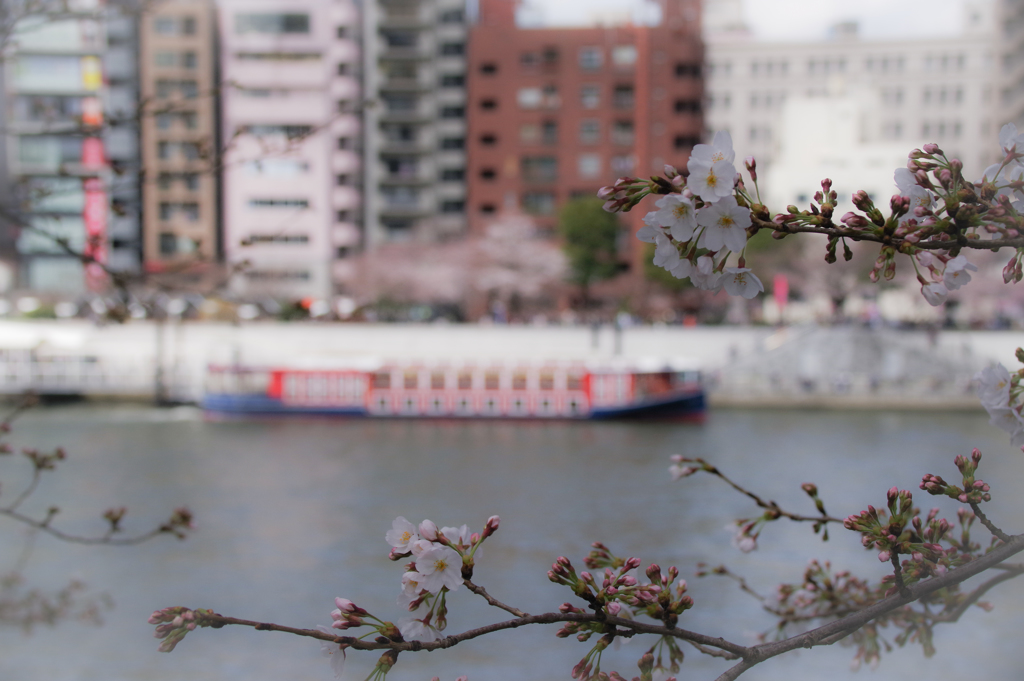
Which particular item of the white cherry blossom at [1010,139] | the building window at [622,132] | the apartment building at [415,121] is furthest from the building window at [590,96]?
the white cherry blossom at [1010,139]

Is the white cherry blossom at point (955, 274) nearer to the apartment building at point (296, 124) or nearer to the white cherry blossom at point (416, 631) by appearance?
the white cherry blossom at point (416, 631)

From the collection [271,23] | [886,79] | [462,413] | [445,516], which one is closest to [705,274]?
[445,516]

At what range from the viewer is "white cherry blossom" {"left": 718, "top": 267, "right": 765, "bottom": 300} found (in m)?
2.06

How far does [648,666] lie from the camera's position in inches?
118

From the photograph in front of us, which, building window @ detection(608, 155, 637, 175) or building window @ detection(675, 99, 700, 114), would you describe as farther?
building window @ detection(675, 99, 700, 114)

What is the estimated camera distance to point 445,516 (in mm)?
20344

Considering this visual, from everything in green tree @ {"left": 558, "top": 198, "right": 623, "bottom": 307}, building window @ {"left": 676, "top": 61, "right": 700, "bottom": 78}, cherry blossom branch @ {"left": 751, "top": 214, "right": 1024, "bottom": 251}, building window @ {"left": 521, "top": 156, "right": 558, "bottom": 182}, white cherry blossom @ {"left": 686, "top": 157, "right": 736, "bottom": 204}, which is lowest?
green tree @ {"left": 558, "top": 198, "right": 623, "bottom": 307}

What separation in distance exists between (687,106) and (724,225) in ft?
195

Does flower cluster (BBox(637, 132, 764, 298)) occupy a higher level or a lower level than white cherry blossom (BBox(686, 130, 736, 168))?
lower

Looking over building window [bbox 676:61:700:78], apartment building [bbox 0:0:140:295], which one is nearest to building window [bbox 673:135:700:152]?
building window [bbox 676:61:700:78]

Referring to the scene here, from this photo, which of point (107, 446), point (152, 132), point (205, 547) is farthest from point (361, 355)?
point (205, 547)

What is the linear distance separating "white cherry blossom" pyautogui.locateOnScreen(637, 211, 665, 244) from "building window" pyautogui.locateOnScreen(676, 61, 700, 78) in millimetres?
59602

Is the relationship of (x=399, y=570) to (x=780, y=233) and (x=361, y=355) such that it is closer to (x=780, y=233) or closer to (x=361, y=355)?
(x=780, y=233)

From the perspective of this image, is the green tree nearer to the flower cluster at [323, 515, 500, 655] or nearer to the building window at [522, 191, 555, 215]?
the building window at [522, 191, 555, 215]
